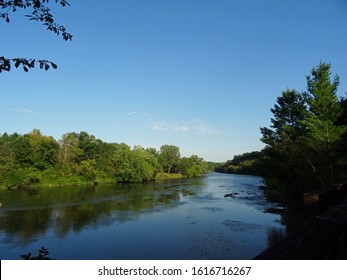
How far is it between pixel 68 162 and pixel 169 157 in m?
39.4

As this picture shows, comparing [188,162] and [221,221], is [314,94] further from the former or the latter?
[188,162]

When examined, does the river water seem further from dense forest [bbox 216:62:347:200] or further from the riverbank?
the riverbank

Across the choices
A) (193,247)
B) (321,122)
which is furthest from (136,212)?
(321,122)

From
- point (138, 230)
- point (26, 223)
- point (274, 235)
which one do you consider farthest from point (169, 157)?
point (274, 235)

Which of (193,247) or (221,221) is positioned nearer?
(193,247)

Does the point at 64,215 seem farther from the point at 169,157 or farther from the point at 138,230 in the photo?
the point at 169,157

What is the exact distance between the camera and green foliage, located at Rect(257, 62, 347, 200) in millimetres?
24594

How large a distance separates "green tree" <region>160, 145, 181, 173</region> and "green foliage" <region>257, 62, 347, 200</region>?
2479 inches

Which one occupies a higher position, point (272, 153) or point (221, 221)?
point (272, 153)

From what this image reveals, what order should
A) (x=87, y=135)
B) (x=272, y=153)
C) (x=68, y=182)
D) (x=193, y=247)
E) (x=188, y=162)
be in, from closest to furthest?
1. (x=193, y=247)
2. (x=272, y=153)
3. (x=68, y=182)
4. (x=87, y=135)
5. (x=188, y=162)

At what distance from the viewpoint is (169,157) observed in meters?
95.8

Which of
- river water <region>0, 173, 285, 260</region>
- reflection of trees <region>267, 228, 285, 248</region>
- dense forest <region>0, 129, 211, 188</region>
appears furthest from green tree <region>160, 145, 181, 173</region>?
reflection of trees <region>267, 228, 285, 248</region>

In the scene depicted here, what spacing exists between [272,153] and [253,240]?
581 inches

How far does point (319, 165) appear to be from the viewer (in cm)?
2594
